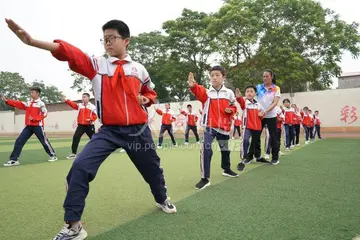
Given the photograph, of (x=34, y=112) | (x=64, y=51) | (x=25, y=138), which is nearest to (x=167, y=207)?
(x=64, y=51)

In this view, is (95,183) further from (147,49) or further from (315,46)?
(147,49)

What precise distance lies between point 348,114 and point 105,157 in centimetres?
1846

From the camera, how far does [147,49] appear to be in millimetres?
33438

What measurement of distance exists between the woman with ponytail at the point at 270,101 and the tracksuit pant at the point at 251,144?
0.33 metres

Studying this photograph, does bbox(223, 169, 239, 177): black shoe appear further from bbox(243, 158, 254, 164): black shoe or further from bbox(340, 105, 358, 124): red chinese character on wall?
bbox(340, 105, 358, 124): red chinese character on wall

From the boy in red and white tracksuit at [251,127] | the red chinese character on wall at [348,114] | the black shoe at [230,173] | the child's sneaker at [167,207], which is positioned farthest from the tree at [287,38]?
the child's sneaker at [167,207]

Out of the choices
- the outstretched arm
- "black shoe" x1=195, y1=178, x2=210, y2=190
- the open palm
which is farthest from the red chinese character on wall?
the open palm

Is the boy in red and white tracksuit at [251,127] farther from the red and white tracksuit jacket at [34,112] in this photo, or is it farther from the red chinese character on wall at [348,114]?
the red chinese character on wall at [348,114]

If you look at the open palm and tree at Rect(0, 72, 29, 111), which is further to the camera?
tree at Rect(0, 72, 29, 111)

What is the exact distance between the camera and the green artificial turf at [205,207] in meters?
2.77

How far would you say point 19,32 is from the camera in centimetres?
240

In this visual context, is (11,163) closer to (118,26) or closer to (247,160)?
(247,160)

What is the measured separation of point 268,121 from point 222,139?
8.06 feet

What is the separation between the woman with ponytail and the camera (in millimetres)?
6832
